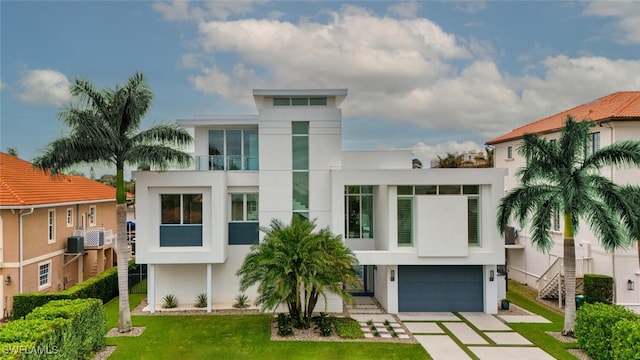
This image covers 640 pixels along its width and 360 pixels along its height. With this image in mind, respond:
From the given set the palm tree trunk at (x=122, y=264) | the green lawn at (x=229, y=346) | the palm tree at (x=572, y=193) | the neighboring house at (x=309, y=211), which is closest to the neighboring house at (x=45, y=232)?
the palm tree trunk at (x=122, y=264)

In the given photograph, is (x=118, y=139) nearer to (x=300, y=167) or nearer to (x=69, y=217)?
(x=300, y=167)

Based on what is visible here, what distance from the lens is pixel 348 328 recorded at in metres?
15.5

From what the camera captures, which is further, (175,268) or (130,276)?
(130,276)

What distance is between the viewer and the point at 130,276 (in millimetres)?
22625

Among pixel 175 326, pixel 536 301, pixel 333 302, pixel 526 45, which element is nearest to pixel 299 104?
pixel 333 302

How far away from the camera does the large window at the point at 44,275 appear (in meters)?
19.3

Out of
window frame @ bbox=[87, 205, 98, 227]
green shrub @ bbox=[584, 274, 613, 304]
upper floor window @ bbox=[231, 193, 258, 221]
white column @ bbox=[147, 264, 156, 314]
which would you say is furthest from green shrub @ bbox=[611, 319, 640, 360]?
window frame @ bbox=[87, 205, 98, 227]

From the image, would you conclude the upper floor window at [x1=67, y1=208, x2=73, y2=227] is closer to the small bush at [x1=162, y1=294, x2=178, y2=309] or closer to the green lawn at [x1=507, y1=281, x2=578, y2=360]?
the small bush at [x1=162, y1=294, x2=178, y2=309]

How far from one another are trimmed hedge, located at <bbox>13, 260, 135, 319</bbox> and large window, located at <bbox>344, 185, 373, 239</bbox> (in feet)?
38.3

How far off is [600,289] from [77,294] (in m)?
21.9

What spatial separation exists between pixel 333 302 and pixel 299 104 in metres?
8.98

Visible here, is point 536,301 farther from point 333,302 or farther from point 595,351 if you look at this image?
point 333,302

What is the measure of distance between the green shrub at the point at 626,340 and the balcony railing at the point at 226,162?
1425cm

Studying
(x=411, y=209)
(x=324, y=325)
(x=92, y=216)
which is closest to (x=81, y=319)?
(x=324, y=325)
